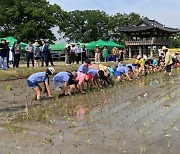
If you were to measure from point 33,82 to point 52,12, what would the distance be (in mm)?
37129

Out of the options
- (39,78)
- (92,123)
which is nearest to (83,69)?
(39,78)

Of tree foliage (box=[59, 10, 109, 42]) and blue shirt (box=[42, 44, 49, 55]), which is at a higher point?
tree foliage (box=[59, 10, 109, 42])

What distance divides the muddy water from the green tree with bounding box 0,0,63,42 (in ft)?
105

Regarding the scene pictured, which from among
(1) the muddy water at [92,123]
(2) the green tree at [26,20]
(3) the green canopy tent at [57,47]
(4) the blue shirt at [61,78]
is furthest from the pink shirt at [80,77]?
(2) the green tree at [26,20]

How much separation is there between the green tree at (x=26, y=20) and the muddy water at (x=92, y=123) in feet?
105

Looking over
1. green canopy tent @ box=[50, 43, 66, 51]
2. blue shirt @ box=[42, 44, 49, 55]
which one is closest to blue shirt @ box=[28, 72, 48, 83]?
blue shirt @ box=[42, 44, 49, 55]

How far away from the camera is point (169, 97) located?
11898 millimetres

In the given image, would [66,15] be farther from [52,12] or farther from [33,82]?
[33,82]

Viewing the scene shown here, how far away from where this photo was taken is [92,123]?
7.54 meters

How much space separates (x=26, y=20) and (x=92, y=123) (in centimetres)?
3957

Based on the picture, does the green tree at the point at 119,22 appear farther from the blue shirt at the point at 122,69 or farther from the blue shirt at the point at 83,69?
the blue shirt at the point at 83,69

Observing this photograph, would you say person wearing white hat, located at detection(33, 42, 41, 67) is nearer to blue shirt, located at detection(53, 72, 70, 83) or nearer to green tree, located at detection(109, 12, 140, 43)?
blue shirt, located at detection(53, 72, 70, 83)

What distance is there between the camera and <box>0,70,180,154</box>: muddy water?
574cm

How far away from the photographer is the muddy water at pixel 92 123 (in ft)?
18.8
